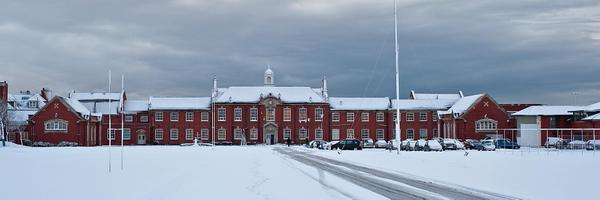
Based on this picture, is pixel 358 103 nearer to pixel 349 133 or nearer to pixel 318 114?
pixel 349 133

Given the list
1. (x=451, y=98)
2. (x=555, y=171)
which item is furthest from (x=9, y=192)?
(x=451, y=98)

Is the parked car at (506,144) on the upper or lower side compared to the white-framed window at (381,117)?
lower

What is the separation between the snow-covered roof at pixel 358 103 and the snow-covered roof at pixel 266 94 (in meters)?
2.86

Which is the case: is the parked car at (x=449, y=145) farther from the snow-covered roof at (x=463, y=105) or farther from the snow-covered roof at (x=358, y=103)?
the snow-covered roof at (x=358, y=103)

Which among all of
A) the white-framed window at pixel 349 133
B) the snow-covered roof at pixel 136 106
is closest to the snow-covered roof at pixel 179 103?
the snow-covered roof at pixel 136 106

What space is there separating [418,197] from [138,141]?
307ft

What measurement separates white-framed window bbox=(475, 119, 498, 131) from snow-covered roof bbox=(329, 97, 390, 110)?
18.8 m

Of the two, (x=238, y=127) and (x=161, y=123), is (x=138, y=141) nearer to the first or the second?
(x=161, y=123)

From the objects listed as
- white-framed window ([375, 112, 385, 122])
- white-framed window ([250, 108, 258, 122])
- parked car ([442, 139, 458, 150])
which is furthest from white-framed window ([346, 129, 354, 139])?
parked car ([442, 139, 458, 150])

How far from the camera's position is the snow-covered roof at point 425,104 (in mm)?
111125

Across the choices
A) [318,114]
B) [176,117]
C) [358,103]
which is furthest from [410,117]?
[176,117]

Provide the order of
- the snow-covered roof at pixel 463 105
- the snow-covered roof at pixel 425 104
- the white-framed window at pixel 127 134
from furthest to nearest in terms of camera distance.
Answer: the snow-covered roof at pixel 425 104, the white-framed window at pixel 127 134, the snow-covered roof at pixel 463 105

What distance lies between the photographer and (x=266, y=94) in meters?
110

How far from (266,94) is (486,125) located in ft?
115
